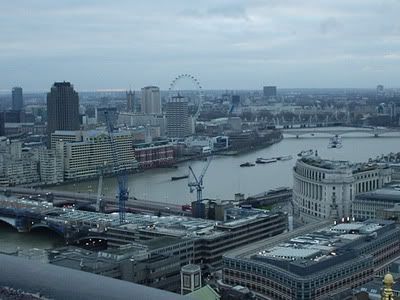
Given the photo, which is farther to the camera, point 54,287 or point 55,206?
A: point 55,206

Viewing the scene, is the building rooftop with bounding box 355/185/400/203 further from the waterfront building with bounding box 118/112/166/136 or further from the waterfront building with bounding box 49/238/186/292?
the waterfront building with bounding box 118/112/166/136

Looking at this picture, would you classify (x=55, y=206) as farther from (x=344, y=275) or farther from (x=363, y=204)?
(x=344, y=275)

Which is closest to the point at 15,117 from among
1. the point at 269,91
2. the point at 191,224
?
the point at 191,224

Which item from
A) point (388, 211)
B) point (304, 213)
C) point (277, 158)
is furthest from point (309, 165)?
point (277, 158)

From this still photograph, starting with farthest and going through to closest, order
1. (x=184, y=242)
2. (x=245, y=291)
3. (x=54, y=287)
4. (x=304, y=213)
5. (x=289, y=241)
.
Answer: (x=304, y=213) → (x=184, y=242) → (x=289, y=241) → (x=245, y=291) → (x=54, y=287)

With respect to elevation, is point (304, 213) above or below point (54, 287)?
below

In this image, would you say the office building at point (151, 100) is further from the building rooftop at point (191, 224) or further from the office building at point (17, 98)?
the building rooftop at point (191, 224)
